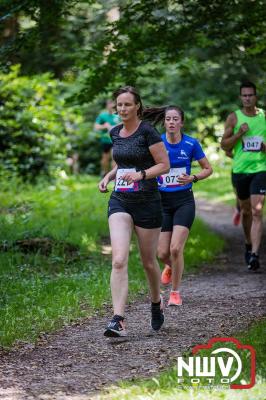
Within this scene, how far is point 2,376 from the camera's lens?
19.9 ft

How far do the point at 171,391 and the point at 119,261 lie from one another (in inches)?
72.8

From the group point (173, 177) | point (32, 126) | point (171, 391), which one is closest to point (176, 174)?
point (173, 177)

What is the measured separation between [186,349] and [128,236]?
1113 mm

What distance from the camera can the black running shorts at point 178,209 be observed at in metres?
8.67

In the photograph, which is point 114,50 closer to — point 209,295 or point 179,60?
point 179,60

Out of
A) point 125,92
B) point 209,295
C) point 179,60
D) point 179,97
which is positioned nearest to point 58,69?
point 179,97

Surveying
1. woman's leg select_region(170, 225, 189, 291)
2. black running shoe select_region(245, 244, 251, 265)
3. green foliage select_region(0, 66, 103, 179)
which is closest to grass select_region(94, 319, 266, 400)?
woman's leg select_region(170, 225, 189, 291)

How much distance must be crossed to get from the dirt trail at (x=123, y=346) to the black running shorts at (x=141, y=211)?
104cm

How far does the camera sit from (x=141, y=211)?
277 inches

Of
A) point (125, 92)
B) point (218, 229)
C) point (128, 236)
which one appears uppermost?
point (125, 92)

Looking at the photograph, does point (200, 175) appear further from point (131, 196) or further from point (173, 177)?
point (131, 196)

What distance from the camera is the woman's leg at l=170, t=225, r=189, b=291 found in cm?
853

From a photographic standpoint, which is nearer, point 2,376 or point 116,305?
point 2,376

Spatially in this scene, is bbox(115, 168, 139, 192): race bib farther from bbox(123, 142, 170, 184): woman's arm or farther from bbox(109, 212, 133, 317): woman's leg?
bbox(109, 212, 133, 317): woman's leg
